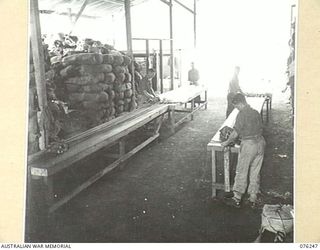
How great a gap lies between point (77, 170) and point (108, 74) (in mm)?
1807

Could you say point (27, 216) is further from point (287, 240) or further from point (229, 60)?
point (229, 60)

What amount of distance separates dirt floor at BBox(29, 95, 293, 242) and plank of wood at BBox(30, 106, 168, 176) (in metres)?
0.57

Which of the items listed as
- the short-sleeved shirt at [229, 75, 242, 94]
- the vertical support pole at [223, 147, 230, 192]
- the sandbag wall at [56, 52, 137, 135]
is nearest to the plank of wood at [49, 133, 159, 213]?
the sandbag wall at [56, 52, 137, 135]

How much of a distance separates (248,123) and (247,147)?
0.28 metres

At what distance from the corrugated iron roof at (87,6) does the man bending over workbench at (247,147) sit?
766 centimetres

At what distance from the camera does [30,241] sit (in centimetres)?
288

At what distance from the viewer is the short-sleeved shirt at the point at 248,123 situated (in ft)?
12.6

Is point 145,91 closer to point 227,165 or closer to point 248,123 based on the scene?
point 227,165

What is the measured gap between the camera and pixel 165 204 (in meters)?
4.19

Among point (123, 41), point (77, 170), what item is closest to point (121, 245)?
point (77, 170)

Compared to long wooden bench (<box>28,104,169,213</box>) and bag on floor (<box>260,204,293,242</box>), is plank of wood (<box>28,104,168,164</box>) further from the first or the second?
bag on floor (<box>260,204,293,242</box>)

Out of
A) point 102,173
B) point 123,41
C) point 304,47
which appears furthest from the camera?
point 123,41

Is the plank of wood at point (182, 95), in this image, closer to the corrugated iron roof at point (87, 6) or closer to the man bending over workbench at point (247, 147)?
the man bending over workbench at point (247, 147)

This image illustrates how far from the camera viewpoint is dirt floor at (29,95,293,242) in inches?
139
